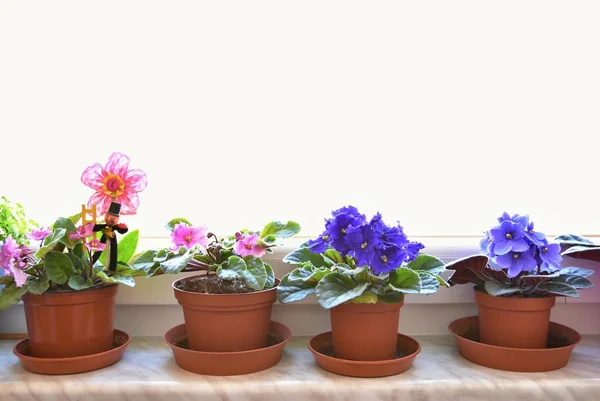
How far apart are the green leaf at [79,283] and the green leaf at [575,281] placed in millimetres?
904

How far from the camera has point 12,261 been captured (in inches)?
36.6

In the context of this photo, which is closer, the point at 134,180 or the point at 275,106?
the point at 134,180

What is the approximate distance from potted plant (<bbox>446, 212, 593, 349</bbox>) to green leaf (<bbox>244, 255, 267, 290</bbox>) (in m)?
0.37

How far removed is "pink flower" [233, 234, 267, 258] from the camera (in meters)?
1.02

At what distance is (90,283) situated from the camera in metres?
0.99

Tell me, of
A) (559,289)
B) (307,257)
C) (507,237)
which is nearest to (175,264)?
(307,257)

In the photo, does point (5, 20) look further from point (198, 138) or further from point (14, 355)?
point (14, 355)

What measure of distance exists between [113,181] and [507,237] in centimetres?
76

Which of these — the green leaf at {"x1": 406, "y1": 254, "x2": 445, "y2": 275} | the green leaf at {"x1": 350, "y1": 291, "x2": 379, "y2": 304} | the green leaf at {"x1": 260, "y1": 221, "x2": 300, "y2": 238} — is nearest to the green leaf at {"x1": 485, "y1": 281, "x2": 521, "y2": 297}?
the green leaf at {"x1": 406, "y1": 254, "x2": 445, "y2": 275}

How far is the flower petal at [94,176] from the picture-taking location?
101 cm

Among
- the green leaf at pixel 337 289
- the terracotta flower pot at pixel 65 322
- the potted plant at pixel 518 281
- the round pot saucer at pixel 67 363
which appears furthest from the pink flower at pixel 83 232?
the potted plant at pixel 518 281

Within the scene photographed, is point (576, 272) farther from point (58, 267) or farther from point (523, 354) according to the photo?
point (58, 267)

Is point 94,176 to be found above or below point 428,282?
above

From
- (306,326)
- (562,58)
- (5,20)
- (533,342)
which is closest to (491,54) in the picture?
(562,58)
